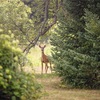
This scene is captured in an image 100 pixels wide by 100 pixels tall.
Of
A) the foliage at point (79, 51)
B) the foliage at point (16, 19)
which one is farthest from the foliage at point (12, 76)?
the foliage at point (16, 19)

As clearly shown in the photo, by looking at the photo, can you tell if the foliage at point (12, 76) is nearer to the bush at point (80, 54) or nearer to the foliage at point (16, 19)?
the bush at point (80, 54)

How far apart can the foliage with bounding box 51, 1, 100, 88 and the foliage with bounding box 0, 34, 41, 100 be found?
5.96m

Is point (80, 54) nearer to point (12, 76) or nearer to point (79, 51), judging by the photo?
point (79, 51)

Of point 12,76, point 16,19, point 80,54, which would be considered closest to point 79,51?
point 80,54

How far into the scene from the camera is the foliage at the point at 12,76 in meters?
5.77

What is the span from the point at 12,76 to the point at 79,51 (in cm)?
764

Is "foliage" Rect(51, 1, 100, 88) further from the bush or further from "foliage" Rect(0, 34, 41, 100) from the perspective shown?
"foliage" Rect(0, 34, 41, 100)

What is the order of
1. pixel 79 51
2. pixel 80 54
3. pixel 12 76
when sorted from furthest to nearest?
pixel 79 51
pixel 80 54
pixel 12 76

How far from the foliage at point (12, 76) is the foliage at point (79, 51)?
235 inches

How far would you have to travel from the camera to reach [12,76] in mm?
5836

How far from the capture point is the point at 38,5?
70.5 feet

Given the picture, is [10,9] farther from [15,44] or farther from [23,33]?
[15,44]

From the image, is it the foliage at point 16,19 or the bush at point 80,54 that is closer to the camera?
the bush at point 80,54

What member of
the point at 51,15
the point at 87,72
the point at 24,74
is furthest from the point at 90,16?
the point at 51,15
